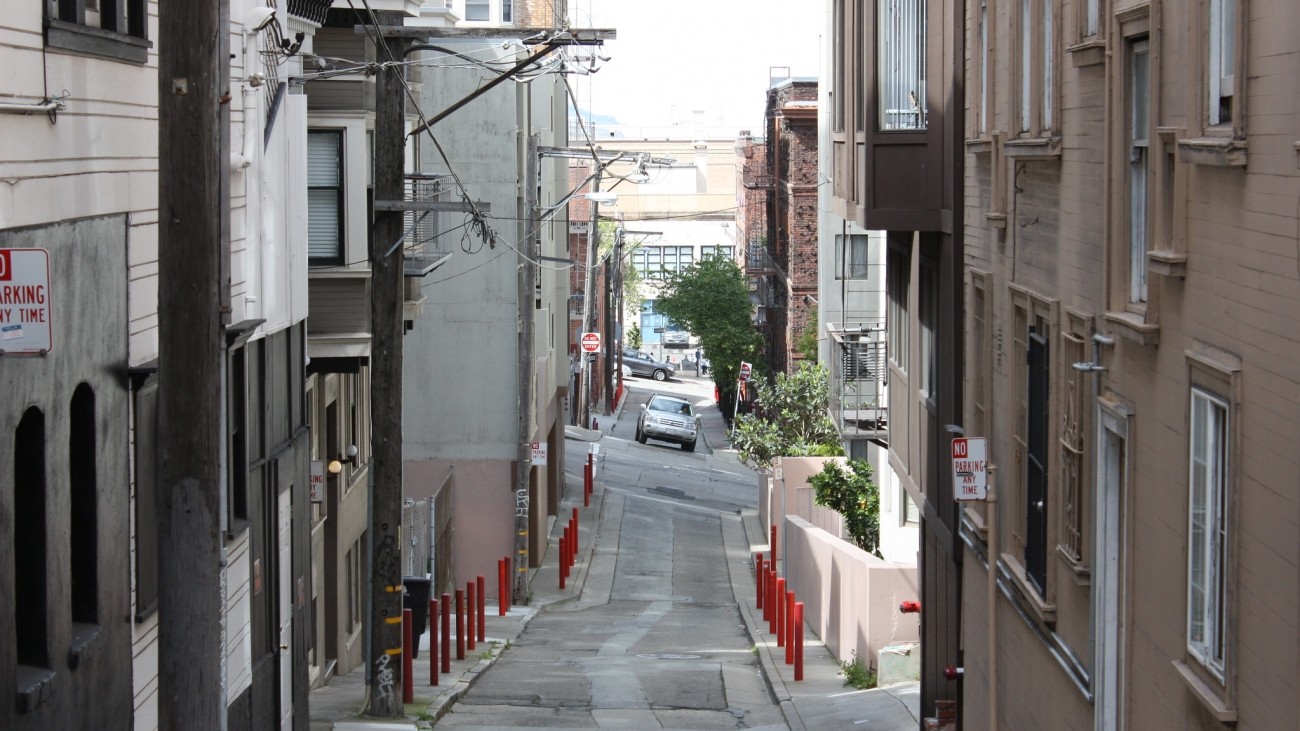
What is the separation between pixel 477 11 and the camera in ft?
106

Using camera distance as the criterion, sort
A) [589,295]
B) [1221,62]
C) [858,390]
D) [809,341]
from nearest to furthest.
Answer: [1221,62]
[858,390]
[809,341]
[589,295]

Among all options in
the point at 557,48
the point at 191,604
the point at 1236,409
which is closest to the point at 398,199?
the point at 557,48

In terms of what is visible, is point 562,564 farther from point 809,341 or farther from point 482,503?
Result: point 809,341

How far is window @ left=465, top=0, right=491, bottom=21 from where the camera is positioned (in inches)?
1268

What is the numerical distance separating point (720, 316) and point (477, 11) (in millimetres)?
32538

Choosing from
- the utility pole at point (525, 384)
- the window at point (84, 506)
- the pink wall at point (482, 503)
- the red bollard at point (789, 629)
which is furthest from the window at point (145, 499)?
the pink wall at point (482, 503)

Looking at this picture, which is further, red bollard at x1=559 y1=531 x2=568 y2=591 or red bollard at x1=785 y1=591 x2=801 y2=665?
red bollard at x1=559 y1=531 x2=568 y2=591

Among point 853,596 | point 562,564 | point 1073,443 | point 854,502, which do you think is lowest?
point 562,564

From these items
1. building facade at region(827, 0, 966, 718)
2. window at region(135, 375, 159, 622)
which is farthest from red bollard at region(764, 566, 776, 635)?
window at region(135, 375, 159, 622)

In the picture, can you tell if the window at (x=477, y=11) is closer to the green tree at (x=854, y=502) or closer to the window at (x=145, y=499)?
the green tree at (x=854, y=502)

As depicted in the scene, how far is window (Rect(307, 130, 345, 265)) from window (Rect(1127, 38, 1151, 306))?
442 inches

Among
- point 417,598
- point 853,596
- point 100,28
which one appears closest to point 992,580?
point 100,28

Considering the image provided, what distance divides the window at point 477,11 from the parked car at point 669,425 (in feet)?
86.1

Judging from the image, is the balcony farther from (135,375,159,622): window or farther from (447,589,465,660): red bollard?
(135,375,159,622): window
